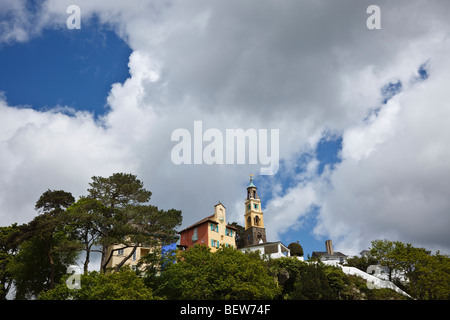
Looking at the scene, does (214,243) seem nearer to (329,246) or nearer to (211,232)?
(211,232)

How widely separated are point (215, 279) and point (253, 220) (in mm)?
49408

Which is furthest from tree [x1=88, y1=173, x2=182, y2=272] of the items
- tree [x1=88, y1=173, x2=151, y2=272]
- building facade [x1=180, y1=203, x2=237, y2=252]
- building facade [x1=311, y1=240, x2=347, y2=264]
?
building facade [x1=311, y1=240, x2=347, y2=264]

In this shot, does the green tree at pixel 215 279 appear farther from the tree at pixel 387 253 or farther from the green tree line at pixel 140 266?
the tree at pixel 387 253

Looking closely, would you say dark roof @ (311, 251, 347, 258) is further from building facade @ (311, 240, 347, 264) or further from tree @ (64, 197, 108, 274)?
tree @ (64, 197, 108, 274)

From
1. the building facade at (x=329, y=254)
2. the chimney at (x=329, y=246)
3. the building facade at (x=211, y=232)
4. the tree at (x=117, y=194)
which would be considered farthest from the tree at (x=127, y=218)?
the chimney at (x=329, y=246)

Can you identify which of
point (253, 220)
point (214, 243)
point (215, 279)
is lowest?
point (215, 279)

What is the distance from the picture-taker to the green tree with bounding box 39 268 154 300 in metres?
25.4

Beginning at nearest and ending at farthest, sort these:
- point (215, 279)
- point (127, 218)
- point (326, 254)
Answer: point (215, 279) < point (127, 218) < point (326, 254)

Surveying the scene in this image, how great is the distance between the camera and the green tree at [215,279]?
1153 inches

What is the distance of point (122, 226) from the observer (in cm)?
3478

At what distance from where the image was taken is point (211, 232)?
2199 inches

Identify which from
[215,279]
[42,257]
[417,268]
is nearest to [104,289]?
[215,279]

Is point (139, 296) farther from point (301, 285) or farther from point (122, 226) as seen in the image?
point (301, 285)

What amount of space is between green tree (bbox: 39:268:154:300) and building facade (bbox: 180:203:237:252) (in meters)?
27.6
